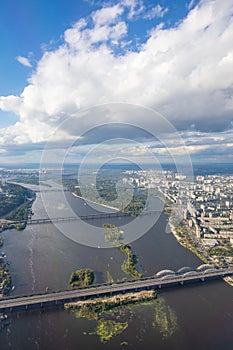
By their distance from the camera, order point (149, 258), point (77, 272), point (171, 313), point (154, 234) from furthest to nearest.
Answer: point (154, 234)
point (149, 258)
point (77, 272)
point (171, 313)

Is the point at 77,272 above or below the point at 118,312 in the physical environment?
above

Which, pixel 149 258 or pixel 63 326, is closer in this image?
pixel 63 326

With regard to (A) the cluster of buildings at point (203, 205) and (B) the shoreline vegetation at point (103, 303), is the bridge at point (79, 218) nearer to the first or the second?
(A) the cluster of buildings at point (203, 205)

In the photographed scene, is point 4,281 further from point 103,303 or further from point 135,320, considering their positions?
point 135,320

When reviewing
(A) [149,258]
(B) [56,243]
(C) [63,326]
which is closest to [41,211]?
(B) [56,243]

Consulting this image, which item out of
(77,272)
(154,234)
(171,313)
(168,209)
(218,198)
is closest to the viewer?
(171,313)

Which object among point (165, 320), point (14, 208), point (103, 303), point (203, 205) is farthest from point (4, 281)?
point (203, 205)

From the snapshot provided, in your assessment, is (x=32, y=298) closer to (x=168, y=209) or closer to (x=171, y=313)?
(x=171, y=313)
